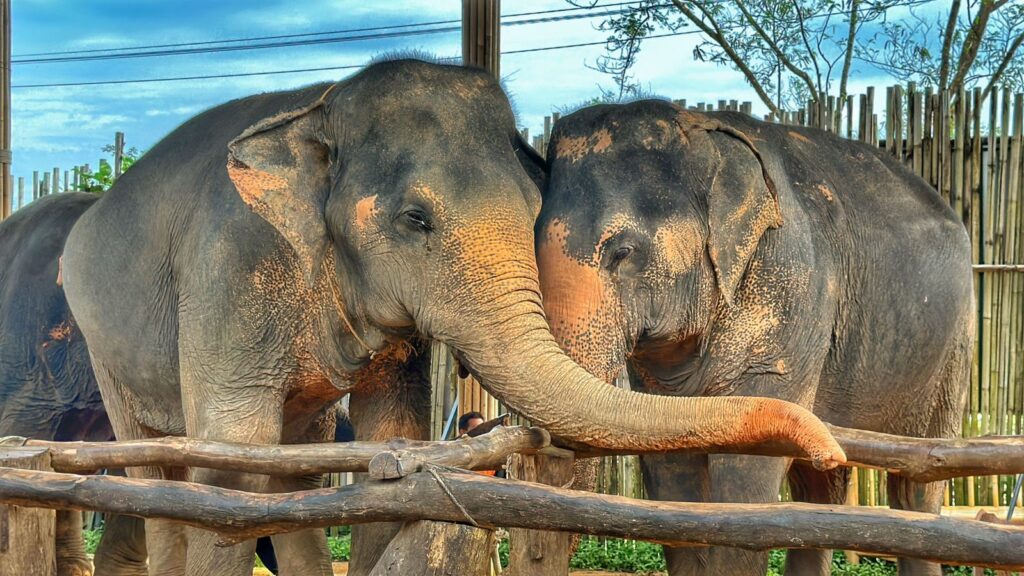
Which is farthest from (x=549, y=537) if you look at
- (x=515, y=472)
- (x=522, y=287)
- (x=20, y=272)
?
(x=20, y=272)

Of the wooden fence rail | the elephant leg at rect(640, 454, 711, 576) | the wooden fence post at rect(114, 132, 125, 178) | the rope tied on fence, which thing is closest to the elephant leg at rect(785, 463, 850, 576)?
the elephant leg at rect(640, 454, 711, 576)

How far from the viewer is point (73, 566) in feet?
22.7

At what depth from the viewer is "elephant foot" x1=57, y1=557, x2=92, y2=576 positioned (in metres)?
6.86

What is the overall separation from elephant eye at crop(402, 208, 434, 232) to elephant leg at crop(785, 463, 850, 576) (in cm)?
232

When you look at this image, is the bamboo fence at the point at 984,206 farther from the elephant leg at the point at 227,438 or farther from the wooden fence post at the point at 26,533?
the wooden fence post at the point at 26,533

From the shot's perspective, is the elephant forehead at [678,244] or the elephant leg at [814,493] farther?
the elephant leg at [814,493]

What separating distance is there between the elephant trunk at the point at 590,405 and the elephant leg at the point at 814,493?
2137 millimetres

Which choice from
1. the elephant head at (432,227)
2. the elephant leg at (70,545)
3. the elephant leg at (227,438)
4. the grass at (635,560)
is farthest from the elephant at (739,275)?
the elephant leg at (70,545)

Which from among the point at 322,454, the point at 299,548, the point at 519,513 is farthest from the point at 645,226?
the point at 299,548

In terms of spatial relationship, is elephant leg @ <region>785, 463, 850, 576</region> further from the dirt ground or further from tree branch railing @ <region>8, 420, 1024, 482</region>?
tree branch railing @ <region>8, 420, 1024, 482</region>

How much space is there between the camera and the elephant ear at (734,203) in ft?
15.2

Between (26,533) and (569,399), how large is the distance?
143cm

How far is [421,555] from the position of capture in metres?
3.11

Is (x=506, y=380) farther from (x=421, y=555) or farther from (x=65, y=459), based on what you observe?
(x=65, y=459)
